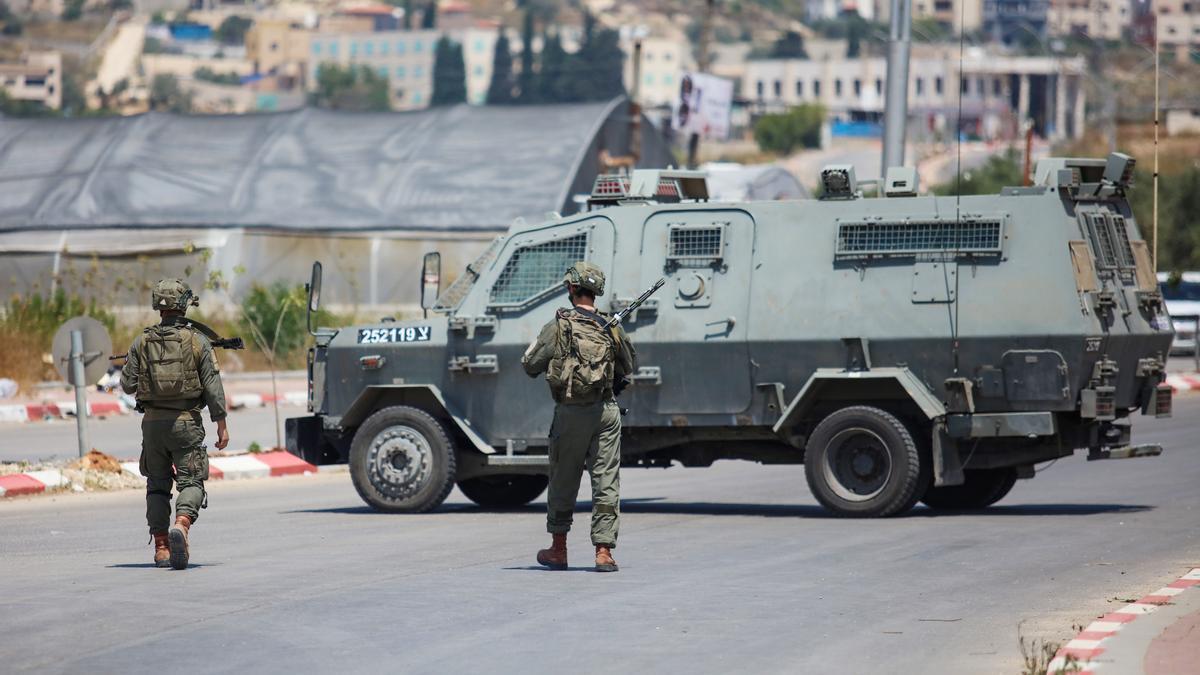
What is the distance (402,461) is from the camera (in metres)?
15.5

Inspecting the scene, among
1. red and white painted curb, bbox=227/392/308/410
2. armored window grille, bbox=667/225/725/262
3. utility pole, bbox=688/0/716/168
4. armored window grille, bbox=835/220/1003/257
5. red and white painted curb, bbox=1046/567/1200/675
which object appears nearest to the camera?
red and white painted curb, bbox=1046/567/1200/675

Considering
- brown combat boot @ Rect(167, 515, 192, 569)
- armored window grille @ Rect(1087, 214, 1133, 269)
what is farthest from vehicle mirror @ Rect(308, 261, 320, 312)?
armored window grille @ Rect(1087, 214, 1133, 269)

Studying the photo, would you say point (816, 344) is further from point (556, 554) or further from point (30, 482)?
point (30, 482)

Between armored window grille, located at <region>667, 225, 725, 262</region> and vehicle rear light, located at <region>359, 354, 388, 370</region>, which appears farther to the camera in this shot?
vehicle rear light, located at <region>359, 354, 388, 370</region>

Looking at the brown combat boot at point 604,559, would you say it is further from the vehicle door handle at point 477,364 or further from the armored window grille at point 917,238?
the armored window grille at point 917,238

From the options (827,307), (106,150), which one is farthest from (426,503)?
(106,150)

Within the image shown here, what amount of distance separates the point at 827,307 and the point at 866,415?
0.87m

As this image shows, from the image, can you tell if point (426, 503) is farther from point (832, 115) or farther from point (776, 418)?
point (832, 115)

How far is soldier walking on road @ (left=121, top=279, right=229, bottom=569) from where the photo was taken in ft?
38.8

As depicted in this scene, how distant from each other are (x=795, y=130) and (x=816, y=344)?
154773 mm

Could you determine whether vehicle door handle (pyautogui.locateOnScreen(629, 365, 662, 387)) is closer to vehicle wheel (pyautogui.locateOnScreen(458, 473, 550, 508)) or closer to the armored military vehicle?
the armored military vehicle

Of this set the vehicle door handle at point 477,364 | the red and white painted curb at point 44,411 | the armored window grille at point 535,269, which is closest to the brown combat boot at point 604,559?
the vehicle door handle at point 477,364

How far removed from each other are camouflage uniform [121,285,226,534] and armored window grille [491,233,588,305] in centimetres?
385

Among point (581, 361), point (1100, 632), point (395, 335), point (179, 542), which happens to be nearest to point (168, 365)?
point (179, 542)
